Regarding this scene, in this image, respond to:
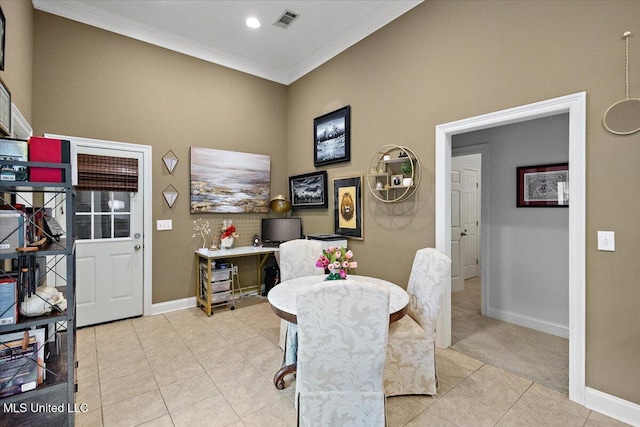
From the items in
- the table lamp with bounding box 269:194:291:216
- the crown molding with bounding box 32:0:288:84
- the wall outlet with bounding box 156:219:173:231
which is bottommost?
the wall outlet with bounding box 156:219:173:231

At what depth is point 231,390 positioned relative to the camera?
228 cm

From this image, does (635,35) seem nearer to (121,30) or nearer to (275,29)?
(275,29)

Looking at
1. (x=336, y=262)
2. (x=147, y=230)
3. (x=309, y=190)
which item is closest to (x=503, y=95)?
(x=336, y=262)

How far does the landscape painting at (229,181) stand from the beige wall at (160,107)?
0.12 meters

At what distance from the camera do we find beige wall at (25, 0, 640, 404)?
6.59 ft

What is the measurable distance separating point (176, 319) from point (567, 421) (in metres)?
3.83

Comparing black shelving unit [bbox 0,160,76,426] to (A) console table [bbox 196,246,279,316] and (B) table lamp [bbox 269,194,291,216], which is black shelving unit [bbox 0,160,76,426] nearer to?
(A) console table [bbox 196,246,279,316]

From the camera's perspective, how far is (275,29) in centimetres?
383

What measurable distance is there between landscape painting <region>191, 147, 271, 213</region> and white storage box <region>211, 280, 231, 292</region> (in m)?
1.04

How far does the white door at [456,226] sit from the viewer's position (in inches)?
200

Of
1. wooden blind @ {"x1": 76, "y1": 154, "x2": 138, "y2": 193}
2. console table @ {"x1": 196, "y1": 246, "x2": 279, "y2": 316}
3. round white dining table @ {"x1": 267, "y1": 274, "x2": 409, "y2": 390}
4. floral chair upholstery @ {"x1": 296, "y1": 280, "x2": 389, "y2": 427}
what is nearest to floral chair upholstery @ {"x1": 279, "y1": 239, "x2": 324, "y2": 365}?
round white dining table @ {"x1": 267, "y1": 274, "x2": 409, "y2": 390}

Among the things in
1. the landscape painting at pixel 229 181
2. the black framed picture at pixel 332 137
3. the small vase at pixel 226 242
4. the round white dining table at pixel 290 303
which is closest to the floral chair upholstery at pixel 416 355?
the round white dining table at pixel 290 303

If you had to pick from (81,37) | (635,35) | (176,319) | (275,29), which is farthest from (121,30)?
(635,35)

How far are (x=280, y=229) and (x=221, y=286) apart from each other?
Result: 1.16 m
